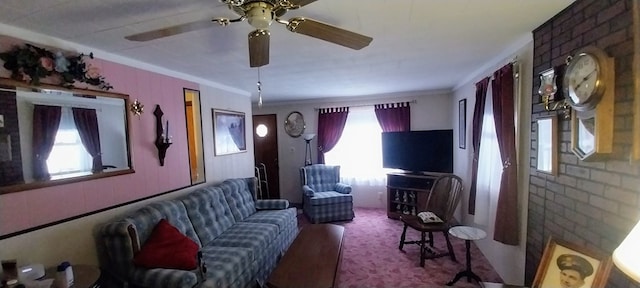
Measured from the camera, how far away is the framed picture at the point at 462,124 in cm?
386

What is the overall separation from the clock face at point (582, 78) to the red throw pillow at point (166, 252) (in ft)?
8.74

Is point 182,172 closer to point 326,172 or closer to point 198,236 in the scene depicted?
point 198,236

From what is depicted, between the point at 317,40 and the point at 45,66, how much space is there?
6.14 ft

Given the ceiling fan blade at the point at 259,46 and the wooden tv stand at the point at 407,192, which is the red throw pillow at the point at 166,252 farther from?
the wooden tv stand at the point at 407,192

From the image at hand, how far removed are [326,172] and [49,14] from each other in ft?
13.5

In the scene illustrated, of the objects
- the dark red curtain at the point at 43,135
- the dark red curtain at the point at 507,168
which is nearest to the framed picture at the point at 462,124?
the dark red curtain at the point at 507,168

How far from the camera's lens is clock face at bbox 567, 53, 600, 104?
1.32 m

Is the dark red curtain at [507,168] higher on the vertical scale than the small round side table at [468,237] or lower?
higher

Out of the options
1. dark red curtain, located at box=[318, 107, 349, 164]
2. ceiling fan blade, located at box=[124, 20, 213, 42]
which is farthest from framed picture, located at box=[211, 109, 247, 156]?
ceiling fan blade, located at box=[124, 20, 213, 42]

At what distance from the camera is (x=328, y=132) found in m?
5.46

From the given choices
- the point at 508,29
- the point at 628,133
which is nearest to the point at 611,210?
the point at 628,133

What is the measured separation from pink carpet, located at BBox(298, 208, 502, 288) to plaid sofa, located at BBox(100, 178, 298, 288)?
0.84 metres

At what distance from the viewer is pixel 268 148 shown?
19.6 ft

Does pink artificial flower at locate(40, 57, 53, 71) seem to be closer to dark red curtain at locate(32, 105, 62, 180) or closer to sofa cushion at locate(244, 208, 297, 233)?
dark red curtain at locate(32, 105, 62, 180)
